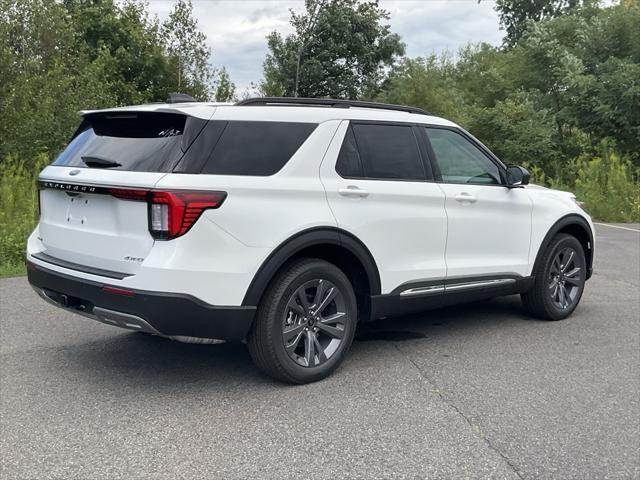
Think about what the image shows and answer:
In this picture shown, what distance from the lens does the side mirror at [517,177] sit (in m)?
5.45

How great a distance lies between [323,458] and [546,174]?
2050cm

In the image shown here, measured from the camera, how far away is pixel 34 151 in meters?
12.9

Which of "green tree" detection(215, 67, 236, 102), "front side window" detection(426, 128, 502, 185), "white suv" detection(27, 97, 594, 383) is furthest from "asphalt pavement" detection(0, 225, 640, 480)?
"green tree" detection(215, 67, 236, 102)

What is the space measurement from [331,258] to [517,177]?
202 centimetres

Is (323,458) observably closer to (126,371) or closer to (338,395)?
(338,395)

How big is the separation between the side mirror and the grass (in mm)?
5867

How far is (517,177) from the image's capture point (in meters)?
5.47

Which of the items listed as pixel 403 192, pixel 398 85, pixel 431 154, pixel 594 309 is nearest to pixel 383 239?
pixel 403 192

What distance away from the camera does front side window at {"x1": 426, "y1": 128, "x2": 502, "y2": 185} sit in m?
5.06

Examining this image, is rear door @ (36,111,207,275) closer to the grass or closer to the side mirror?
the side mirror

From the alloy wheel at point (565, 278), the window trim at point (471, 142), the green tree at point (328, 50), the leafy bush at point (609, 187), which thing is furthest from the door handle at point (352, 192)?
the green tree at point (328, 50)

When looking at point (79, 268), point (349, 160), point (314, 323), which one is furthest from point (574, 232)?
point (79, 268)

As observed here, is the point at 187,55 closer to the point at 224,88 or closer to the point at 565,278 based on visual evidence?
the point at 224,88

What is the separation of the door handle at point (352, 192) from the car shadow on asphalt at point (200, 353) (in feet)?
4.07
